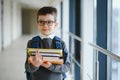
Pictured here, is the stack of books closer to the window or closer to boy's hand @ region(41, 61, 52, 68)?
boy's hand @ region(41, 61, 52, 68)

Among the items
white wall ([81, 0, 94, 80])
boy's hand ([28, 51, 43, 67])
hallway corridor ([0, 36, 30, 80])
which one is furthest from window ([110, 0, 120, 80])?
hallway corridor ([0, 36, 30, 80])

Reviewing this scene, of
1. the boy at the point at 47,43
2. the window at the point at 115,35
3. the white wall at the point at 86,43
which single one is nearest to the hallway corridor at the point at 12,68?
the white wall at the point at 86,43

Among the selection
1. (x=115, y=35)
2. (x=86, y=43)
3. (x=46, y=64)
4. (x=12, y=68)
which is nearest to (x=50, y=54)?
(x=46, y=64)

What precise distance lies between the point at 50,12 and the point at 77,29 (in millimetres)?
2132

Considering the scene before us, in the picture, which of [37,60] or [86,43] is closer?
[37,60]

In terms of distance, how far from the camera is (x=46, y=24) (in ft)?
3.07

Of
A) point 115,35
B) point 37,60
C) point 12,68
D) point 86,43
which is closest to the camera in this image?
point 37,60

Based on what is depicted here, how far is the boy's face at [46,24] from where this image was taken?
0.94m

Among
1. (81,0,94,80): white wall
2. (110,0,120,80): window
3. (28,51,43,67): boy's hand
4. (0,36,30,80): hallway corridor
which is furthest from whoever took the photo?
(0,36,30,80): hallway corridor

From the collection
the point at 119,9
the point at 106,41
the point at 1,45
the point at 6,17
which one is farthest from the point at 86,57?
the point at 6,17

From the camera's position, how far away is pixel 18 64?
3719 mm

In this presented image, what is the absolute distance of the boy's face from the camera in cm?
94

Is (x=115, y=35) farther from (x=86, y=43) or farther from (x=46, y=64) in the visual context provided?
(x=46, y=64)

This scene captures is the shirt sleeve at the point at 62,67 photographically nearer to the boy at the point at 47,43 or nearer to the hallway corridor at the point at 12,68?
the boy at the point at 47,43
